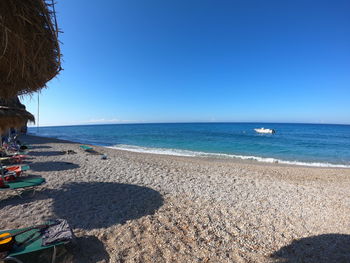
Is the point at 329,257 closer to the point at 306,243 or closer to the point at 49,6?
the point at 306,243

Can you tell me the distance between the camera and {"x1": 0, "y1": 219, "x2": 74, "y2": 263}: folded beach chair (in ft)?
7.23

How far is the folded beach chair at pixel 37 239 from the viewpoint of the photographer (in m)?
2.21

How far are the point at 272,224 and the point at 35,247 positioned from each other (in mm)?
4623

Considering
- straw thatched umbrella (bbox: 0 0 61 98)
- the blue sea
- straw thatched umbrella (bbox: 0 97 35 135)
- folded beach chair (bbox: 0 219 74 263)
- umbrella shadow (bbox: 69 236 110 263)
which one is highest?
straw thatched umbrella (bbox: 0 0 61 98)

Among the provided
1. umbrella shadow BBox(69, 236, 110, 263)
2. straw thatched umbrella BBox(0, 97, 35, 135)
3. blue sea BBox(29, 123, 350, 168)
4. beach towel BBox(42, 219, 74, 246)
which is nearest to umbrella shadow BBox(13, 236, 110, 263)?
umbrella shadow BBox(69, 236, 110, 263)

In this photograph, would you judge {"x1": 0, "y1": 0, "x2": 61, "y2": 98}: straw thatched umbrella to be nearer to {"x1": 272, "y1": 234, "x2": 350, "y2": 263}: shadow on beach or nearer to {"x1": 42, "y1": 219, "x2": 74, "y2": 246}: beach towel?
{"x1": 42, "y1": 219, "x2": 74, "y2": 246}: beach towel

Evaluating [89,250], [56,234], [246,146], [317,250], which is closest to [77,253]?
[89,250]

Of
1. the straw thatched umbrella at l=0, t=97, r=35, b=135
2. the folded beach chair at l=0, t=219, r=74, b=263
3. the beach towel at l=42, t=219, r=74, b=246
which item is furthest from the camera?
the straw thatched umbrella at l=0, t=97, r=35, b=135

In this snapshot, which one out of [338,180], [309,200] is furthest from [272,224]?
[338,180]

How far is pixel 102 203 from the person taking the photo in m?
4.19

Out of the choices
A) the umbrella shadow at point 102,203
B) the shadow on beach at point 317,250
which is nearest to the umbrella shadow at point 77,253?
the umbrella shadow at point 102,203

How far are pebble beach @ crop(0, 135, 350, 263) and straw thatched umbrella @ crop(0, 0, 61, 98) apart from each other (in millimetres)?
2699

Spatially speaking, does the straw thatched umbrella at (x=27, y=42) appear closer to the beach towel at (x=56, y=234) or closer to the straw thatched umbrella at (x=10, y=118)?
the straw thatched umbrella at (x=10, y=118)

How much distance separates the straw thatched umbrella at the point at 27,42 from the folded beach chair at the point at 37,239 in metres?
2.38
